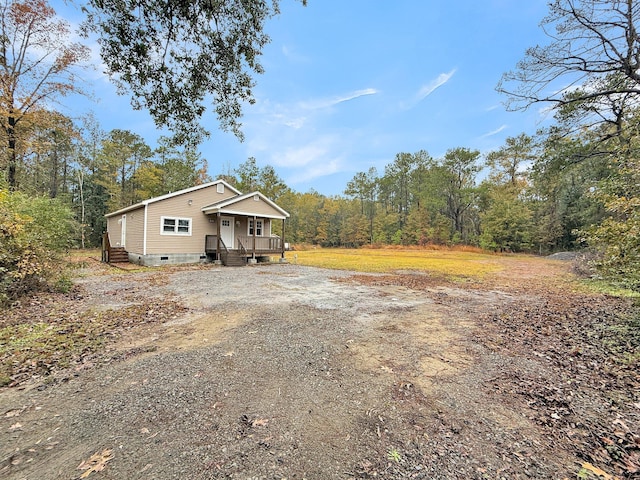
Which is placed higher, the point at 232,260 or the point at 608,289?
the point at 232,260

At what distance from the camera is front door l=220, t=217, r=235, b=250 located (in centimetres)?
1628

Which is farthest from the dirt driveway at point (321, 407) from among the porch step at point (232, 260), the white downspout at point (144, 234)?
the white downspout at point (144, 234)

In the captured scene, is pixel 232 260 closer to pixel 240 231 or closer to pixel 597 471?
pixel 240 231

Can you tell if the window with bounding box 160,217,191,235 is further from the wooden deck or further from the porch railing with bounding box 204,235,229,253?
the wooden deck

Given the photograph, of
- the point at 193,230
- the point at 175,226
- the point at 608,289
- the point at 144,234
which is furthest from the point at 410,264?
the point at 144,234

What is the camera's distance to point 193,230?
15375 mm

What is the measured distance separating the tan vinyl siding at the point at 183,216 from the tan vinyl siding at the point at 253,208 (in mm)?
1611

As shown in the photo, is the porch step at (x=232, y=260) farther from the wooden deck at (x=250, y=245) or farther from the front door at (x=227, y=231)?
the front door at (x=227, y=231)

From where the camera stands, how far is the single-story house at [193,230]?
45.7 ft

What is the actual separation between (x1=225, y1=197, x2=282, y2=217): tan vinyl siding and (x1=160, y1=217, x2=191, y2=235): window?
2431 millimetres

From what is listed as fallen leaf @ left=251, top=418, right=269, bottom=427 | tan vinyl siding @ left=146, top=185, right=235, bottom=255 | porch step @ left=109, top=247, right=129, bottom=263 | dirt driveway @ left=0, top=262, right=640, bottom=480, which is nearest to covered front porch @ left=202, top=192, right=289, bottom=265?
tan vinyl siding @ left=146, top=185, right=235, bottom=255

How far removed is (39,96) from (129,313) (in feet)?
45.0

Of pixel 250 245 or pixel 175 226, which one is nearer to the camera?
pixel 175 226

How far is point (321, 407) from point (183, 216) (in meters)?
14.9
